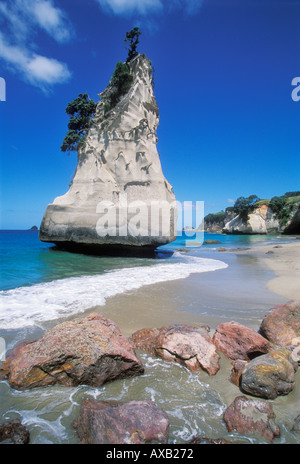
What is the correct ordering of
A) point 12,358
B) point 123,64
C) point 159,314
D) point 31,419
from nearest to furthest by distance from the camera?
point 31,419 < point 12,358 < point 159,314 < point 123,64

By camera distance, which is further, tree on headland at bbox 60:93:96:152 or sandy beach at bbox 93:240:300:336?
tree on headland at bbox 60:93:96:152

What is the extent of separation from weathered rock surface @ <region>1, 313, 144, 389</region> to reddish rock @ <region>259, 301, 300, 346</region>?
241cm

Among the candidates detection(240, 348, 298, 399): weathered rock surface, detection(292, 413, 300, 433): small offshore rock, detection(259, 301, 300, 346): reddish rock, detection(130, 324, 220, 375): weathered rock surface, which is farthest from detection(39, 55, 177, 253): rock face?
detection(292, 413, 300, 433): small offshore rock

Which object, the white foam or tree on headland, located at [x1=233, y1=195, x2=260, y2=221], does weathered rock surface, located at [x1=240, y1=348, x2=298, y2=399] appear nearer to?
the white foam

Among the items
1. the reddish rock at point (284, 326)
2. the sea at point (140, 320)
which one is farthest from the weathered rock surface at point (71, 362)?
the reddish rock at point (284, 326)

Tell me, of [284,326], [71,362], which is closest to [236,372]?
[284,326]

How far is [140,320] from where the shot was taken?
5.01 m

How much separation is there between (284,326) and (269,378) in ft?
5.65

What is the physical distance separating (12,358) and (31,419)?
1149mm

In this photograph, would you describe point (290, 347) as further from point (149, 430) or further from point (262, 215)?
point (262, 215)

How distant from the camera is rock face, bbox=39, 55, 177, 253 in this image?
1588 centimetres

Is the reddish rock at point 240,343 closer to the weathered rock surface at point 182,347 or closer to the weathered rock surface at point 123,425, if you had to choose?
the weathered rock surface at point 182,347
